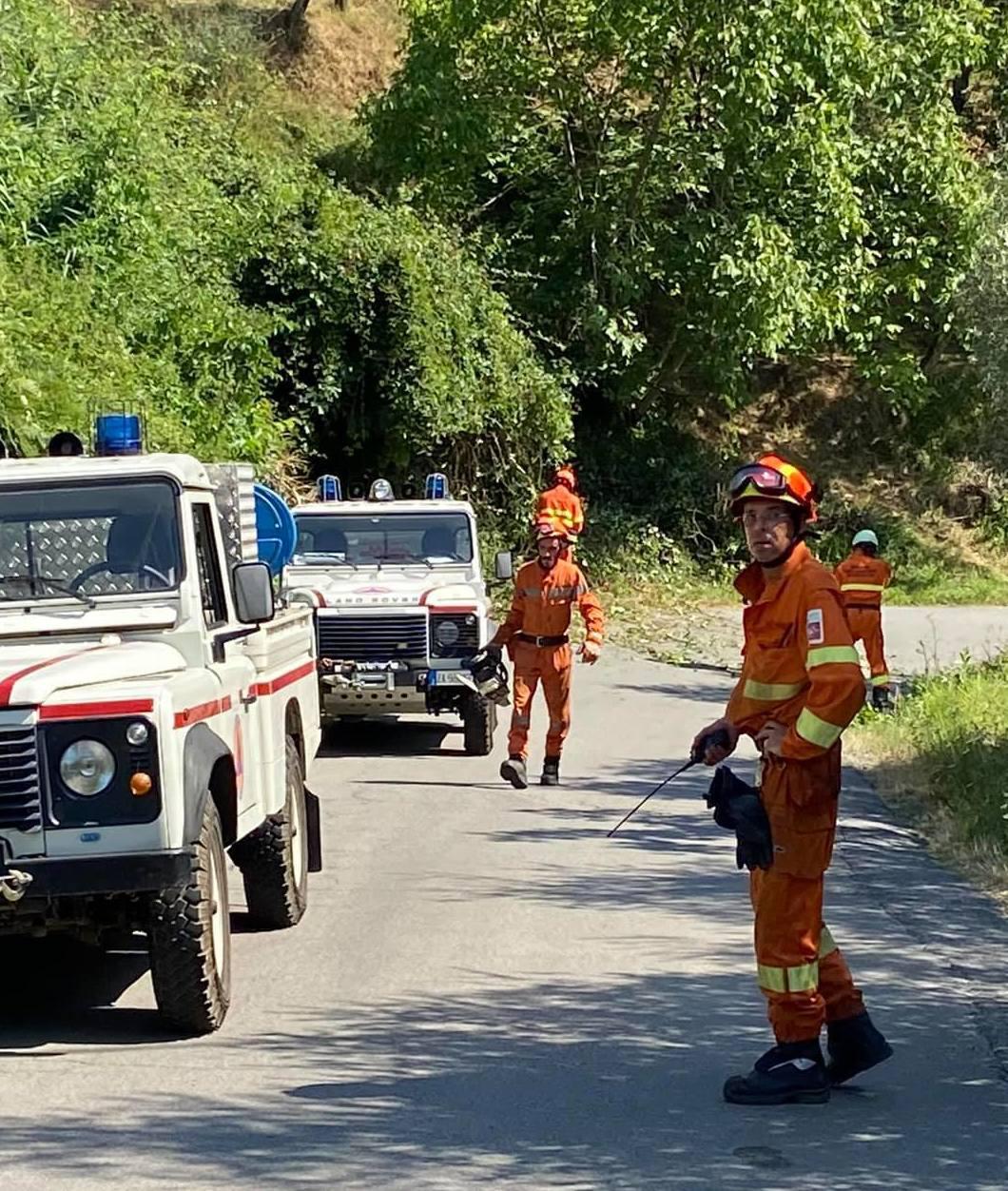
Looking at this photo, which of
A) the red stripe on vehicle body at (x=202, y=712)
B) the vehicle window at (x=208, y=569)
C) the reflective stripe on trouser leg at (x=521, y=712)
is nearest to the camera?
the red stripe on vehicle body at (x=202, y=712)

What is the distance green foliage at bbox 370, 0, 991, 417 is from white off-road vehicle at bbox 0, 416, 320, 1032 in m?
19.3

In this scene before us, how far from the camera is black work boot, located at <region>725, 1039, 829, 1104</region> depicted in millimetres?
5867

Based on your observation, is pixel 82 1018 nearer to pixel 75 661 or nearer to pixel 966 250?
pixel 75 661

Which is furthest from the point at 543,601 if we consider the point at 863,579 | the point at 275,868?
the point at 275,868

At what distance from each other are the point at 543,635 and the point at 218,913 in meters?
6.77

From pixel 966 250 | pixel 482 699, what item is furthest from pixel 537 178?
pixel 482 699

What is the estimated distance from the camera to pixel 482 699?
14836 millimetres

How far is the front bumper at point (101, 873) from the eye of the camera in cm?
628

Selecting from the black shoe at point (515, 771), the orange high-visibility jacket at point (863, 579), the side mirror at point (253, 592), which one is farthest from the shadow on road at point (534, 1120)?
the orange high-visibility jacket at point (863, 579)

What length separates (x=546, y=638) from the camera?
13500 mm

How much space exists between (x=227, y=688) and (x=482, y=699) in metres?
7.49

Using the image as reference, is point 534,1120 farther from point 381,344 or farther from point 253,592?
point 381,344

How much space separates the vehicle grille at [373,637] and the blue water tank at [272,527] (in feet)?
12.3

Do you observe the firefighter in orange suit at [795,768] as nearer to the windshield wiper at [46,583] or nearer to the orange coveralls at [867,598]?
the windshield wiper at [46,583]
